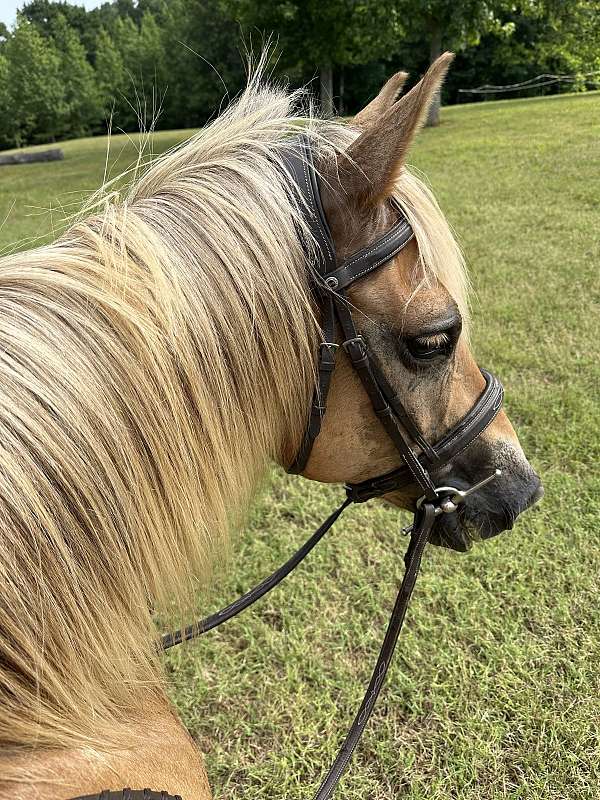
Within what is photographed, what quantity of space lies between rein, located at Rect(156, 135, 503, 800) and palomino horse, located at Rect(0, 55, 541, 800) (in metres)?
0.02

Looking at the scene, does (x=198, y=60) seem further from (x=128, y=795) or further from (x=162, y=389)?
(x=128, y=795)

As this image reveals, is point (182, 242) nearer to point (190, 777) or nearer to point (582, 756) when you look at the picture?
point (190, 777)

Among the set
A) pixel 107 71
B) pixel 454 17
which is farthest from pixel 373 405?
pixel 107 71

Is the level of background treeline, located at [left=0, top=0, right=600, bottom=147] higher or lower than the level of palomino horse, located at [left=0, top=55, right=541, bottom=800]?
higher

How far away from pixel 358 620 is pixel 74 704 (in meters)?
1.57

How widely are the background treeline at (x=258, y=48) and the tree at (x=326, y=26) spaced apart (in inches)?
1.4

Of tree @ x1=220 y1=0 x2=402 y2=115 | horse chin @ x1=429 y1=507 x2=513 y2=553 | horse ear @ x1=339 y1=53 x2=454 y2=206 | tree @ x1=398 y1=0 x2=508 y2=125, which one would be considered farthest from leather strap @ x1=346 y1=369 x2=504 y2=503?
tree @ x1=220 y1=0 x2=402 y2=115

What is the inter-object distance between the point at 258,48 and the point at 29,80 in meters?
20.0

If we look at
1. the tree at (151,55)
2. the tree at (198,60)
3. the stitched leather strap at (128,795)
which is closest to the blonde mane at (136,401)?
the stitched leather strap at (128,795)

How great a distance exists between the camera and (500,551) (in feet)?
8.15

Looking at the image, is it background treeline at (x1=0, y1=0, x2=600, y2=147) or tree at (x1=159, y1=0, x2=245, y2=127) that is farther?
tree at (x1=159, y1=0, x2=245, y2=127)

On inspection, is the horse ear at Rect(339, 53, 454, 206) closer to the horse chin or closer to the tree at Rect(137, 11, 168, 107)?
the horse chin

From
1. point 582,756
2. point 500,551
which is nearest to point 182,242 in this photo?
point 582,756

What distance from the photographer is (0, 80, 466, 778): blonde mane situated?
0.75 metres
